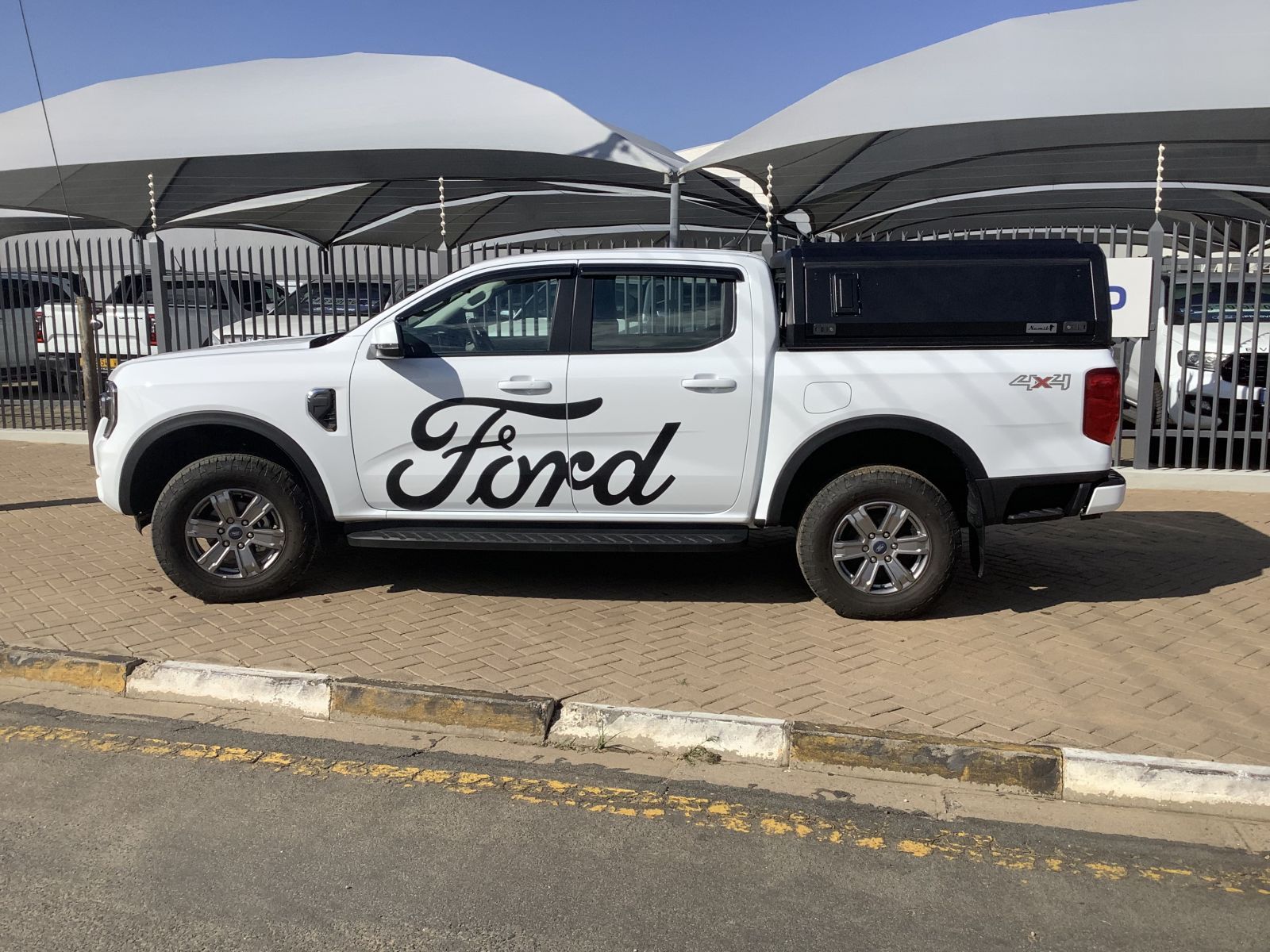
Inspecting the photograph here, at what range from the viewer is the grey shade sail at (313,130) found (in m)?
13.6

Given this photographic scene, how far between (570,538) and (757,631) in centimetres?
113

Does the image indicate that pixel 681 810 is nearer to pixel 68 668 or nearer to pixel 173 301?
pixel 68 668

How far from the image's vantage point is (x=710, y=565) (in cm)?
749

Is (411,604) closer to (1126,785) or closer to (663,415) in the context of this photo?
(663,415)

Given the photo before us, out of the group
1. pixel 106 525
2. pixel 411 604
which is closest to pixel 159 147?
pixel 106 525

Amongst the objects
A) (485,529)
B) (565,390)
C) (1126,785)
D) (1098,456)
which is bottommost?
(1126,785)

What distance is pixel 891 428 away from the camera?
6008mm

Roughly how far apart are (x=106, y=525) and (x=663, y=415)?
16.3 ft

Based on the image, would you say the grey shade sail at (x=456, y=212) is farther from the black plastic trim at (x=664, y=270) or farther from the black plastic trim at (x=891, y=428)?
the black plastic trim at (x=891, y=428)

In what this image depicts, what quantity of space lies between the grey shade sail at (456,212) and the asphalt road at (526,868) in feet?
49.9

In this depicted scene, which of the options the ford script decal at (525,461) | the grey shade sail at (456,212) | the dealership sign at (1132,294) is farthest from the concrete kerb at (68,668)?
the grey shade sail at (456,212)

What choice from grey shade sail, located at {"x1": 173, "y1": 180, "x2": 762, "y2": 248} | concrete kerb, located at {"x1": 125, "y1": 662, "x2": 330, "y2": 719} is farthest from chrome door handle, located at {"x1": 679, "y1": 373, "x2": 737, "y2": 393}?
grey shade sail, located at {"x1": 173, "y1": 180, "x2": 762, "y2": 248}

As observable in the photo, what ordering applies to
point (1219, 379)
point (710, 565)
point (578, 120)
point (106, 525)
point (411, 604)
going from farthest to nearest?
1. point (578, 120)
2. point (1219, 379)
3. point (106, 525)
4. point (710, 565)
5. point (411, 604)

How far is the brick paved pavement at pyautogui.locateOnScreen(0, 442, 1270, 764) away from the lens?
4926 millimetres
